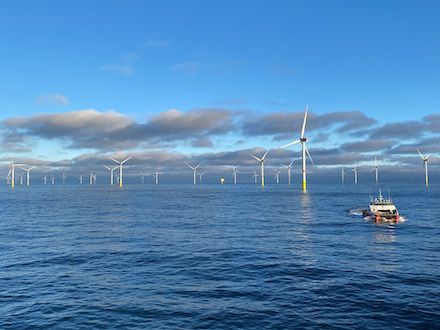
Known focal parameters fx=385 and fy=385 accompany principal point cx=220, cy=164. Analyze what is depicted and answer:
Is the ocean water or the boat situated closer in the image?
the ocean water

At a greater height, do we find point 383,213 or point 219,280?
point 383,213

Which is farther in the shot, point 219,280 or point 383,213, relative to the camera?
point 383,213

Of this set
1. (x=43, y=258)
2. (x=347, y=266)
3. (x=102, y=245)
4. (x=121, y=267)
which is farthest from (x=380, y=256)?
(x=43, y=258)

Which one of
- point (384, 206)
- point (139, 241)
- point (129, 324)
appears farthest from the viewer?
point (384, 206)

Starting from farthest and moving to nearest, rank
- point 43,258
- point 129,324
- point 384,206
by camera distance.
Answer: point 384,206 → point 43,258 → point 129,324

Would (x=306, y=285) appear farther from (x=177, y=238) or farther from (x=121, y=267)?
(x=177, y=238)

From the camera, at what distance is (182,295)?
39844 mm

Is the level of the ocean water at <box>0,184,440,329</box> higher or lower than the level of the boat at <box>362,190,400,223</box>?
lower

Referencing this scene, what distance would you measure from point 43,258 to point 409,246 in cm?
6129

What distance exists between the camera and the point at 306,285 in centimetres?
4388

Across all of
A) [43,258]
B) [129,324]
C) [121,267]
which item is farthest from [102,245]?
[129,324]

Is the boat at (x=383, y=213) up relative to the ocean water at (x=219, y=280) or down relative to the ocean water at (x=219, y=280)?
up

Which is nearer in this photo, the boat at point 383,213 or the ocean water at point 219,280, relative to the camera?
the ocean water at point 219,280

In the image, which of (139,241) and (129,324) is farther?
(139,241)
